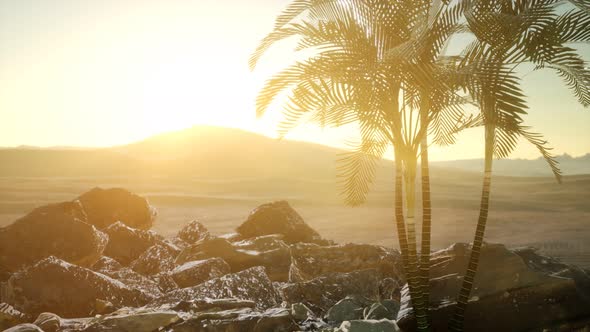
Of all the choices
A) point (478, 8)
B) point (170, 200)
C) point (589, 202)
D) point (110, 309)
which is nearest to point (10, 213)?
point (170, 200)

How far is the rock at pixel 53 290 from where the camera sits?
7.43m

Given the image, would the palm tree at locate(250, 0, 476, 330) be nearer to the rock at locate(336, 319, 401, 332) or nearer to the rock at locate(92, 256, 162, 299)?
the rock at locate(336, 319, 401, 332)

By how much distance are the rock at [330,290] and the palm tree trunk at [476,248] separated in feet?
6.75

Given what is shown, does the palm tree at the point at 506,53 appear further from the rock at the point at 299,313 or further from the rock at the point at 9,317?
the rock at the point at 9,317

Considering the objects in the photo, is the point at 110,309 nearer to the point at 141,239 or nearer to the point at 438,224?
the point at 141,239

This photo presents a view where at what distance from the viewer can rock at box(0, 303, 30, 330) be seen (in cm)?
680

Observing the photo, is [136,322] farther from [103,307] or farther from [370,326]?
[370,326]

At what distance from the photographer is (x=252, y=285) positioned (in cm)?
786

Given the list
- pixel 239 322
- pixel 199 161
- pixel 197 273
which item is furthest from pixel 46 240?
pixel 199 161

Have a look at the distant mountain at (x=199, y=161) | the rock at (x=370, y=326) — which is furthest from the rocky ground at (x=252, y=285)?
the distant mountain at (x=199, y=161)

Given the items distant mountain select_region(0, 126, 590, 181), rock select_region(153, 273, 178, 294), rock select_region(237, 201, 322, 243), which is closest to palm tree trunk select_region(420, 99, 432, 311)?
rock select_region(153, 273, 178, 294)

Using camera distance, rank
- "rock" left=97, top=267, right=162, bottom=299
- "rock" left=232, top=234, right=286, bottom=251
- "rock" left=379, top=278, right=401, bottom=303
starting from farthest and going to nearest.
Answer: "rock" left=232, top=234, right=286, bottom=251
"rock" left=379, top=278, right=401, bottom=303
"rock" left=97, top=267, right=162, bottom=299

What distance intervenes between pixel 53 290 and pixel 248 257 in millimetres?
3695

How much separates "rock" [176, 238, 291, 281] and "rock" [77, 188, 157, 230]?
3808 mm
